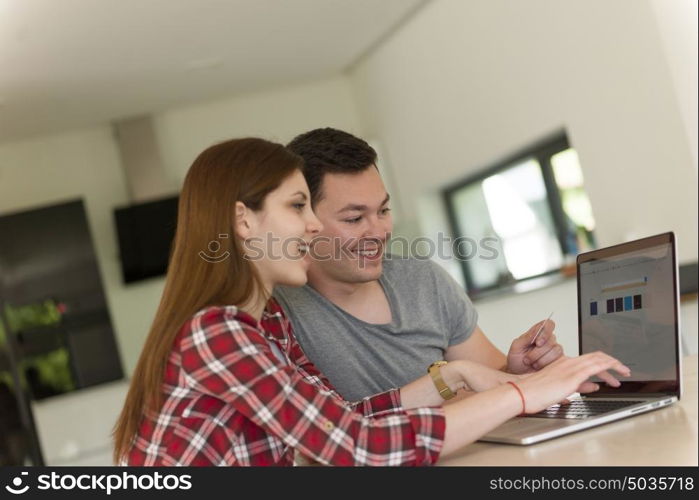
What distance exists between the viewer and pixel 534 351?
49.1 inches

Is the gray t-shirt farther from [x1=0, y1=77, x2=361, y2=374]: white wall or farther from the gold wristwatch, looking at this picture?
[x1=0, y1=77, x2=361, y2=374]: white wall

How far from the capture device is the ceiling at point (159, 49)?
3.53m

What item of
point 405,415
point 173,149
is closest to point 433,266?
point 405,415

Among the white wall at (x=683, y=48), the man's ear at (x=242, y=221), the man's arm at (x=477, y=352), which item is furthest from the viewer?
the white wall at (x=683, y=48)

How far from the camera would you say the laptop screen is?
1.03 metres

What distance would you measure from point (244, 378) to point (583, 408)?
409 mm

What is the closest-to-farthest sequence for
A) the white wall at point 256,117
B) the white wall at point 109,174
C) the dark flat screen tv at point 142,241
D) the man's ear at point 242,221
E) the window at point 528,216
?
the man's ear at point 242,221 < the window at point 528,216 < the white wall at point 109,174 < the white wall at point 256,117 < the dark flat screen tv at point 142,241

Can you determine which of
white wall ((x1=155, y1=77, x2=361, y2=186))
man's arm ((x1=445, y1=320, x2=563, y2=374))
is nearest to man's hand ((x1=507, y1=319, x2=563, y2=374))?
man's arm ((x1=445, y1=320, x2=563, y2=374))

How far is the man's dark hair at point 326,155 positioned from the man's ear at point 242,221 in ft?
1.50

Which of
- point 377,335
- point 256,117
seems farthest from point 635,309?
point 256,117

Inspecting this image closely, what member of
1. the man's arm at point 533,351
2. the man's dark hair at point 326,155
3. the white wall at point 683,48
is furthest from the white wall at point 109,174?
the man's arm at point 533,351

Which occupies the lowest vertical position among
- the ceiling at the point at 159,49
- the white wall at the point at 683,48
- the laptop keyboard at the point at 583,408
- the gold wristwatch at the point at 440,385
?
the laptop keyboard at the point at 583,408

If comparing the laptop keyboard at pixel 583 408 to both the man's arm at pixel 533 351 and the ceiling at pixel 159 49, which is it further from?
the ceiling at pixel 159 49

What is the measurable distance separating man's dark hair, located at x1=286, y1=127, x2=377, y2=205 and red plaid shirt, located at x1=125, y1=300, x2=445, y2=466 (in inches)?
21.9
